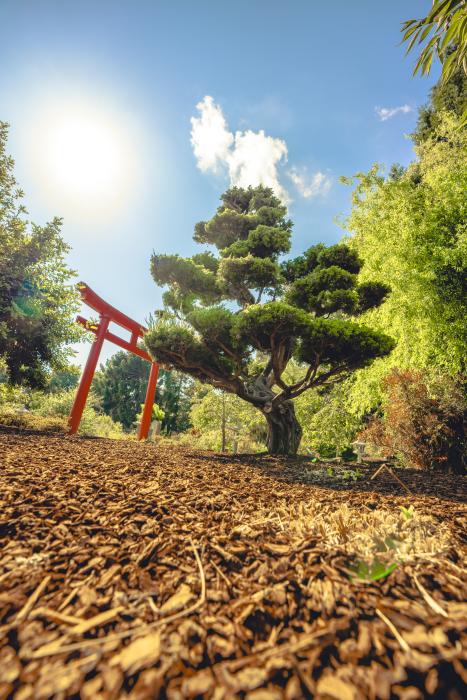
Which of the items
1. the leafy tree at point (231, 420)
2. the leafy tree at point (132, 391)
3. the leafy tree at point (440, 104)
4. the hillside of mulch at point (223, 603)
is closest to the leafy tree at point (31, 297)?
the leafy tree at point (231, 420)

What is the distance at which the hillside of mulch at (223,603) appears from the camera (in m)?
0.57

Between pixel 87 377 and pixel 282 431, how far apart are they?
623 cm

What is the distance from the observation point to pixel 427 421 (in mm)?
4512

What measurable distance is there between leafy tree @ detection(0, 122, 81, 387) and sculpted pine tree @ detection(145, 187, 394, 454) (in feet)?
9.68

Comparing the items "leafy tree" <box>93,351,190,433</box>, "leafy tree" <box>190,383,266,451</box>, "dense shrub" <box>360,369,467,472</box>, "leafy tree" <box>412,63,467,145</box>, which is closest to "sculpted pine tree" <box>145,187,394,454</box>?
"dense shrub" <box>360,369,467,472</box>

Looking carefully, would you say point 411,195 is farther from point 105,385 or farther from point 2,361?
point 105,385

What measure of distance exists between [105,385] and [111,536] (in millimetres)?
23789

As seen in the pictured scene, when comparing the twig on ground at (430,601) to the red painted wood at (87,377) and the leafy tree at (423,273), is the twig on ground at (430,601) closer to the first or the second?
the leafy tree at (423,273)

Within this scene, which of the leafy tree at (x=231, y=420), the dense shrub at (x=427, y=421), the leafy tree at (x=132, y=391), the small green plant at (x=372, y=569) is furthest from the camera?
the leafy tree at (x=132, y=391)

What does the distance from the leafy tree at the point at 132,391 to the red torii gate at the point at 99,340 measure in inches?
284

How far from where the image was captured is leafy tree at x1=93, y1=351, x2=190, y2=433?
1961 cm

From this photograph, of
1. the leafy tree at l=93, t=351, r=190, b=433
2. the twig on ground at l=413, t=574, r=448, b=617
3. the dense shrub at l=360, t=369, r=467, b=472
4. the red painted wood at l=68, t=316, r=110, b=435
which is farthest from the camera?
the leafy tree at l=93, t=351, r=190, b=433

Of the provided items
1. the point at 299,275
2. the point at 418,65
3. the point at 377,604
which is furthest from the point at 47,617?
the point at 299,275

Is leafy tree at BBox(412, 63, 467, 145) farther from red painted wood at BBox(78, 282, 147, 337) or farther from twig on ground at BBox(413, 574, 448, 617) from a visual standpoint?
twig on ground at BBox(413, 574, 448, 617)
